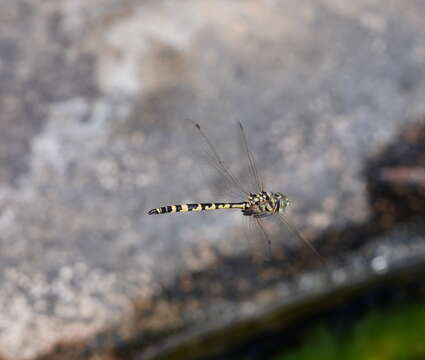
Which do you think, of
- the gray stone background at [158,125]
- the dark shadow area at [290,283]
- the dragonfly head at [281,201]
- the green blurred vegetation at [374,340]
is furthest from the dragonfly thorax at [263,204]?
the green blurred vegetation at [374,340]

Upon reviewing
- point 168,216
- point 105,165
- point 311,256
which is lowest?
point 311,256

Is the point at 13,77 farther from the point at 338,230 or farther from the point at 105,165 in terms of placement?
the point at 338,230

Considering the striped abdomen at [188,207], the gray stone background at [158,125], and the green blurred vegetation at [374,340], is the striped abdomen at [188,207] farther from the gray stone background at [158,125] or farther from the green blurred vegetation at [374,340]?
the green blurred vegetation at [374,340]

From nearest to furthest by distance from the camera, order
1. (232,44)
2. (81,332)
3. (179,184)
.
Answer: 1. (81,332)
2. (179,184)
3. (232,44)

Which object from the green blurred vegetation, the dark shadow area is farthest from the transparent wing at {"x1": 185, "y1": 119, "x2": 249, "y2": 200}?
the green blurred vegetation

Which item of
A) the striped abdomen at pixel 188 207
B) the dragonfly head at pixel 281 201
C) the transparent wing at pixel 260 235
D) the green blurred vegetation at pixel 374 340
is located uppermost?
the striped abdomen at pixel 188 207

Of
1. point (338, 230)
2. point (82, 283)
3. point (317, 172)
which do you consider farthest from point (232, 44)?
point (82, 283)

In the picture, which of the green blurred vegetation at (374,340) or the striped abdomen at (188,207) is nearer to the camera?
the striped abdomen at (188,207)
